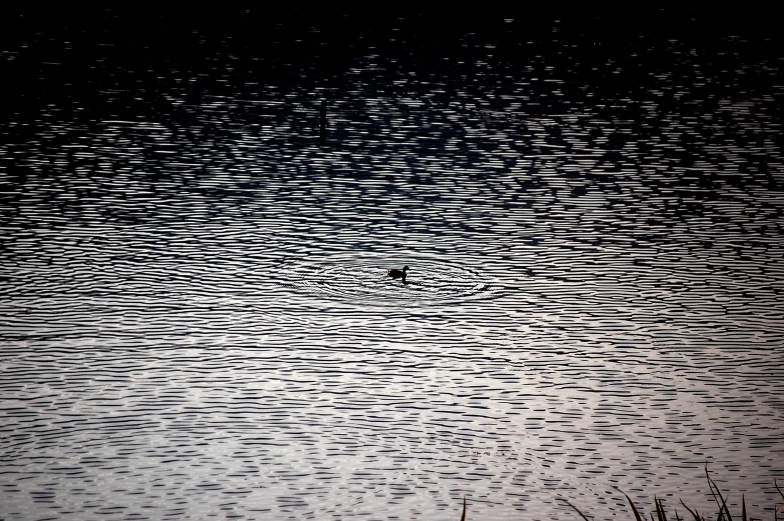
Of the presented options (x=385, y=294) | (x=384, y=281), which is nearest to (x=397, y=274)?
(x=384, y=281)

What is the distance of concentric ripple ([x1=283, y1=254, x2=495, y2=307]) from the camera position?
88.9 feet

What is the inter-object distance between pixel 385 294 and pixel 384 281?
875mm

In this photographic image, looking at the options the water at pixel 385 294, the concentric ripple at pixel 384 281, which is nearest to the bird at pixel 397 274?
the concentric ripple at pixel 384 281

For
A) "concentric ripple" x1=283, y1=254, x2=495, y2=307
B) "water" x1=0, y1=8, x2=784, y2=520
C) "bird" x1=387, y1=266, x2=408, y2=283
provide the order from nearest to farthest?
"water" x1=0, y1=8, x2=784, y2=520 → "concentric ripple" x1=283, y1=254, x2=495, y2=307 → "bird" x1=387, y1=266, x2=408, y2=283

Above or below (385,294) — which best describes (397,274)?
above

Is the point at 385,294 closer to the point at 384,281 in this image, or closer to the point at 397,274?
the point at 384,281

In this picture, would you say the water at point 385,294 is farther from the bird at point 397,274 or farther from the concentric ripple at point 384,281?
the bird at point 397,274

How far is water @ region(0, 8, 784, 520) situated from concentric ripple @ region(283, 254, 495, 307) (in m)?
0.10

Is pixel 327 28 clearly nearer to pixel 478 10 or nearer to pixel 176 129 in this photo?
pixel 478 10

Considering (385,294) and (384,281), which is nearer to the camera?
(385,294)

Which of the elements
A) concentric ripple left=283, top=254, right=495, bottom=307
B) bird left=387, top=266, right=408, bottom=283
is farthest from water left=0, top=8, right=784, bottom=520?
bird left=387, top=266, right=408, bottom=283

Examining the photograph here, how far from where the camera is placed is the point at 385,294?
27.2 m

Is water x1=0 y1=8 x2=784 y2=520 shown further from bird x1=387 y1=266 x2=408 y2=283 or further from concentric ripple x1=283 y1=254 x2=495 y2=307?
bird x1=387 y1=266 x2=408 y2=283

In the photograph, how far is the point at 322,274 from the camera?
93.4 ft
